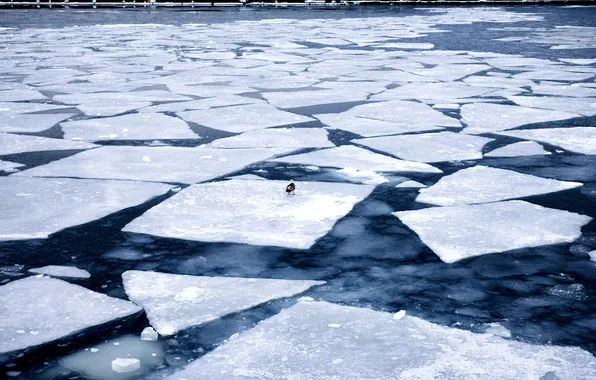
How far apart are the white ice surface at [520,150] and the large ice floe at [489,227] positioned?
650 millimetres

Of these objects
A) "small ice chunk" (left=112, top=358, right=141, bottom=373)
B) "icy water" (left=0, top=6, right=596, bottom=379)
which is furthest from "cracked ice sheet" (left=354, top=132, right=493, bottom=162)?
"small ice chunk" (left=112, top=358, right=141, bottom=373)

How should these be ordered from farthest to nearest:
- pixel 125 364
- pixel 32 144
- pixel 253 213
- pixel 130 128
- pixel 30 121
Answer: pixel 30 121 → pixel 130 128 → pixel 32 144 → pixel 253 213 → pixel 125 364

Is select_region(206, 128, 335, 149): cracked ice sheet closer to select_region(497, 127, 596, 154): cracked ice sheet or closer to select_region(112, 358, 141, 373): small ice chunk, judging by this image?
select_region(497, 127, 596, 154): cracked ice sheet

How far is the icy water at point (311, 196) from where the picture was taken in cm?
150

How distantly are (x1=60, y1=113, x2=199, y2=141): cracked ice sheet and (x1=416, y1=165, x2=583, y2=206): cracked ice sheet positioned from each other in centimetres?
123

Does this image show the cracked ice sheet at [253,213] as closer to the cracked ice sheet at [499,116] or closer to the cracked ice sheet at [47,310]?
the cracked ice sheet at [47,310]

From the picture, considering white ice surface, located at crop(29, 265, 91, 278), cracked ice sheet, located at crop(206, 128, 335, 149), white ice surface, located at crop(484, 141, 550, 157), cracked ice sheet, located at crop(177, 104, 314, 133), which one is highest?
cracked ice sheet, located at crop(177, 104, 314, 133)

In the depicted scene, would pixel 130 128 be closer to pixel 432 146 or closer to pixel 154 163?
pixel 154 163

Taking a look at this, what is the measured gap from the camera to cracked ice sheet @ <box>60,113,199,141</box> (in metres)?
3.18

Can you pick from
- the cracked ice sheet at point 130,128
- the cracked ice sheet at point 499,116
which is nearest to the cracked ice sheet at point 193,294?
the cracked ice sheet at point 130,128

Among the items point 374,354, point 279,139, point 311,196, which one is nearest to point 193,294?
point 374,354

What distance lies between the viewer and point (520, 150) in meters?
2.89

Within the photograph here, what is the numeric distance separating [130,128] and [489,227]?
1.92m

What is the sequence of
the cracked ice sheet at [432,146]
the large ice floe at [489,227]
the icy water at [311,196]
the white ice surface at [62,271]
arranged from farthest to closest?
the cracked ice sheet at [432,146], the large ice floe at [489,227], the white ice surface at [62,271], the icy water at [311,196]
